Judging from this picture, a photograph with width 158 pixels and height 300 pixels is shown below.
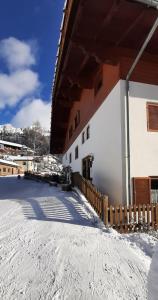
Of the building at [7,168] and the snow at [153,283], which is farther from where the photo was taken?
the building at [7,168]

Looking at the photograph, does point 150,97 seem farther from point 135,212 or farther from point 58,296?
point 58,296

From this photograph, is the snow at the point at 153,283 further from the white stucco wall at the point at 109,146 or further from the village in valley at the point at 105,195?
the white stucco wall at the point at 109,146

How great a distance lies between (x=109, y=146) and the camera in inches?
398

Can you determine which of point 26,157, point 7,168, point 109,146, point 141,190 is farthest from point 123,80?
point 26,157

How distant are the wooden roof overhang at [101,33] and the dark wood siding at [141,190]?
4.53 m

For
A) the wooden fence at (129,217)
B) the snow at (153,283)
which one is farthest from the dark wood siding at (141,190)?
the snow at (153,283)

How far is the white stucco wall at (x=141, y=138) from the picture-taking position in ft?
28.5

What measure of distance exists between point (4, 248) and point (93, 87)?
385 inches

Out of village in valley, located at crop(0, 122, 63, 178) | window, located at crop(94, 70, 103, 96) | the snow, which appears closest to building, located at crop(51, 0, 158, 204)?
window, located at crop(94, 70, 103, 96)

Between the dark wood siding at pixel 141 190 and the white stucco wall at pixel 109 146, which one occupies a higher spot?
the white stucco wall at pixel 109 146

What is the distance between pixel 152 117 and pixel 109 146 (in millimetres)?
2083

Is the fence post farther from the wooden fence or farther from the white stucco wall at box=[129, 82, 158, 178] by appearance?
the white stucco wall at box=[129, 82, 158, 178]

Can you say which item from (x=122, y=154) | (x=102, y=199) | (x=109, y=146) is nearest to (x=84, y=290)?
(x=102, y=199)

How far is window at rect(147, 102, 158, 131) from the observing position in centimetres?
905
